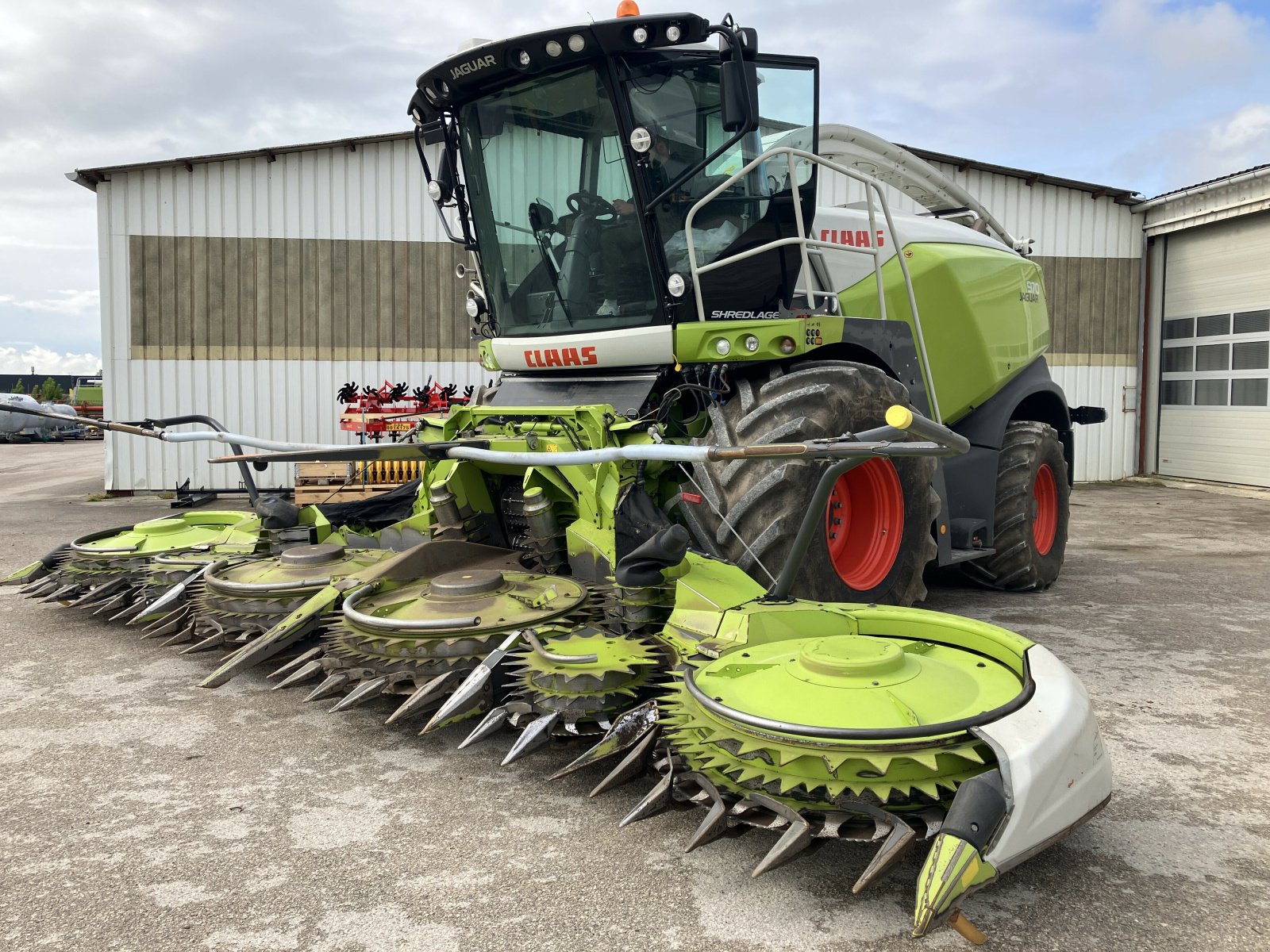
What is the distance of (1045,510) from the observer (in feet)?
23.0

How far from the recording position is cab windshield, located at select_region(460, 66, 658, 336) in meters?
4.50

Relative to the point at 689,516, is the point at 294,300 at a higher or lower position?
higher

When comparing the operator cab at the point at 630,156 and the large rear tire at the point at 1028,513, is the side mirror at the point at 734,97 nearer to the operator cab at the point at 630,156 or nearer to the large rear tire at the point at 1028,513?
the operator cab at the point at 630,156

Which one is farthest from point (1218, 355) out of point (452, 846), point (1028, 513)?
point (452, 846)

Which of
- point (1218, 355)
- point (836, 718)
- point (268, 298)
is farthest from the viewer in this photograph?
point (1218, 355)

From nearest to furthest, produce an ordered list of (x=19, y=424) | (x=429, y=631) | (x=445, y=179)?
(x=429, y=631) → (x=445, y=179) → (x=19, y=424)

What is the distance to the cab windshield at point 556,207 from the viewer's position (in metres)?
4.50

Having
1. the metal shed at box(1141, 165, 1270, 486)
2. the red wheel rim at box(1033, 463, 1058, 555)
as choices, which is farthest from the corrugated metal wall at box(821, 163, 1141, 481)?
the red wheel rim at box(1033, 463, 1058, 555)

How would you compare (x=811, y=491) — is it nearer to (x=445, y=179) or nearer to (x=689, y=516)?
(x=689, y=516)

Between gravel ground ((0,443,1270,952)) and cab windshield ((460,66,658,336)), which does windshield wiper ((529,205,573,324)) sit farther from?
gravel ground ((0,443,1270,952))

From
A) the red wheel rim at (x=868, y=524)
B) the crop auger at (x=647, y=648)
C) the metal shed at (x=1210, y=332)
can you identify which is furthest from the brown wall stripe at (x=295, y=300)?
the metal shed at (x=1210, y=332)

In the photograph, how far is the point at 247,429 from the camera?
12.1m

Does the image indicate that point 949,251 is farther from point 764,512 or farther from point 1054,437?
point 764,512

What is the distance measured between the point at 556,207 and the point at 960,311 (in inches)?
103
